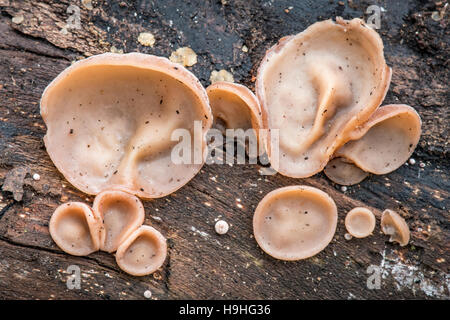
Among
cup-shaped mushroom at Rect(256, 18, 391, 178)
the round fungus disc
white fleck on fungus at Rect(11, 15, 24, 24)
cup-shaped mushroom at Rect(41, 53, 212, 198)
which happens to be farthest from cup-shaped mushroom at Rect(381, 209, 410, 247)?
white fleck on fungus at Rect(11, 15, 24, 24)

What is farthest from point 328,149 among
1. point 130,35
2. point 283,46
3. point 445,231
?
point 130,35

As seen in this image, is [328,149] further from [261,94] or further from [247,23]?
[247,23]

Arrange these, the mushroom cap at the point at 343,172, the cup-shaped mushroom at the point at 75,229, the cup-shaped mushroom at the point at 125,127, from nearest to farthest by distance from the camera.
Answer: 1. the cup-shaped mushroom at the point at 75,229
2. the cup-shaped mushroom at the point at 125,127
3. the mushroom cap at the point at 343,172

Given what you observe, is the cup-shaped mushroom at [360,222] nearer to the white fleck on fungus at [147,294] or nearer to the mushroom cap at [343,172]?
the mushroom cap at [343,172]

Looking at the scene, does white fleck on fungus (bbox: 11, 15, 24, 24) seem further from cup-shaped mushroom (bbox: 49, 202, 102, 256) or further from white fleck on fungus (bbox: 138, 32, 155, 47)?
cup-shaped mushroom (bbox: 49, 202, 102, 256)

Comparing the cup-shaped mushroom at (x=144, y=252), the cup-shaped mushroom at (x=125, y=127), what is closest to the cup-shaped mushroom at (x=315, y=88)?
the cup-shaped mushroom at (x=125, y=127)

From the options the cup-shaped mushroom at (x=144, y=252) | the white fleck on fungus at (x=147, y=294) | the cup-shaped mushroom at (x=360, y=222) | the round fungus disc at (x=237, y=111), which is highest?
the round fungus disc at (x=237, y=111)

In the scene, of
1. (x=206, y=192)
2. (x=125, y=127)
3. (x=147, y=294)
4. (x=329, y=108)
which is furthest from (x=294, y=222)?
(x=125, y=127)
